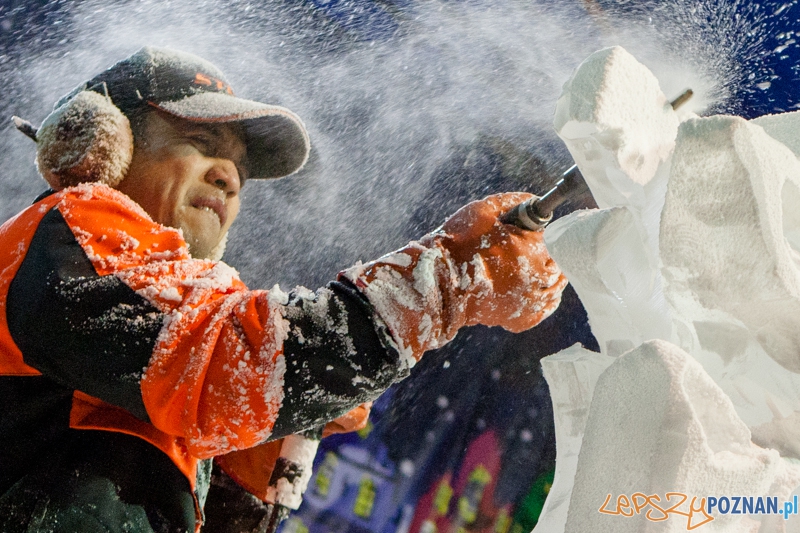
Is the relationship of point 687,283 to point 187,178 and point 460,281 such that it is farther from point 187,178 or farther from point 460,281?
point 187,178

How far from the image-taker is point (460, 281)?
793mm

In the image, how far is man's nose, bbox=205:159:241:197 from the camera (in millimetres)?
1219

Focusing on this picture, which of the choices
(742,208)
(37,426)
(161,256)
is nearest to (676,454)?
(742,208)

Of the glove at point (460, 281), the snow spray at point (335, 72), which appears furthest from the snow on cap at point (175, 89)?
the snow spray at point (335, 72)

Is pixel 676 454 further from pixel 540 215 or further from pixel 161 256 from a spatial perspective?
pixel 161 256

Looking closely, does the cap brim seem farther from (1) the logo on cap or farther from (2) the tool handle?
(2) the tool handle

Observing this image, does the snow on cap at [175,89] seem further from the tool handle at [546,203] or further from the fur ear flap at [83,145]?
Result: the tool handle at [546,203]

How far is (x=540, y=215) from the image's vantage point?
811mm

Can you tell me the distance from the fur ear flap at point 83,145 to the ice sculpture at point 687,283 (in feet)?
2.96

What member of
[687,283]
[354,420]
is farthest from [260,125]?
[687,283]

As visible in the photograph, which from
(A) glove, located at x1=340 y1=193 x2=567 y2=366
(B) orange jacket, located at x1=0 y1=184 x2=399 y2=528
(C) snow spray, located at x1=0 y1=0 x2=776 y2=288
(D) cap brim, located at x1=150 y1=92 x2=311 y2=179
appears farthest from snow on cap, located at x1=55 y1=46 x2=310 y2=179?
(C) snow spray, located at x1=0 y1=0 x2=776 y2=288

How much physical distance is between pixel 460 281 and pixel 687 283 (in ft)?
1.06

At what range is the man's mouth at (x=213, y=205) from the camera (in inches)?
46.0

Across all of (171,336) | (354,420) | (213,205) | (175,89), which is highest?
(175,89)
